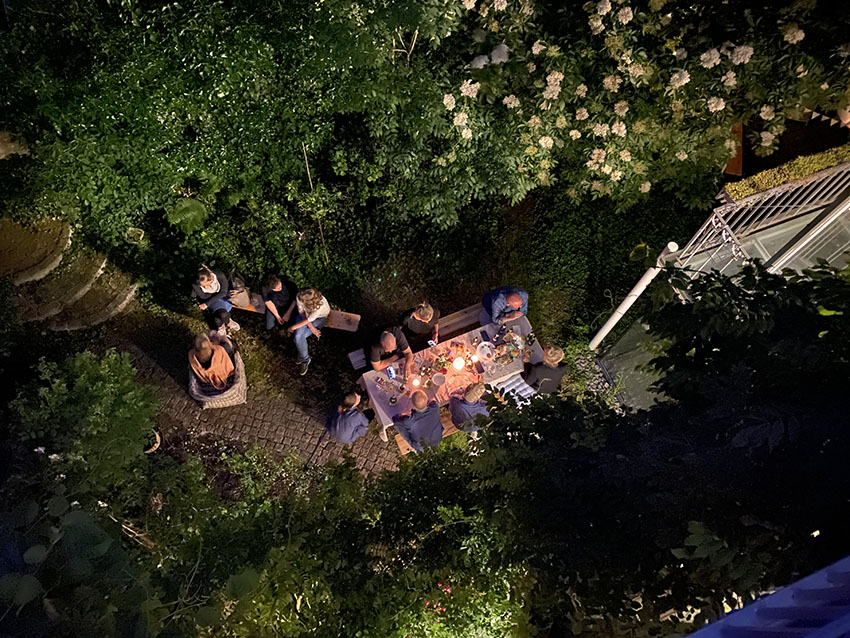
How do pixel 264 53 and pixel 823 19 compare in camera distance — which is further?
pixel 264 53

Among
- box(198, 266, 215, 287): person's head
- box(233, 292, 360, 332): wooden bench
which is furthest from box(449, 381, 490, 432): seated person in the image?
box(198, 266, 215, 287): person's head

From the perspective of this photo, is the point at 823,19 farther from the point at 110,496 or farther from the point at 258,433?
the point at 110,496

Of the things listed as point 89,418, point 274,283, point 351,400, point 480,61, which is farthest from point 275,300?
point 480,61

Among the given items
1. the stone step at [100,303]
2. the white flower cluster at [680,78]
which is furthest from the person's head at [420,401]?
the white flower cluster at [680,78]

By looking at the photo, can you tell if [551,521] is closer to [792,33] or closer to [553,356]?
[553,356]

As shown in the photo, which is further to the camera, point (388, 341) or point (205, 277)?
point (388, 341)

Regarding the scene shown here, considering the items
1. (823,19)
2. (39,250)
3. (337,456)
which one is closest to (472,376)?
(337,456)

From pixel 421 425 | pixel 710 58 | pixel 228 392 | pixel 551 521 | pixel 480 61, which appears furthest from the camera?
pixel 228 392
